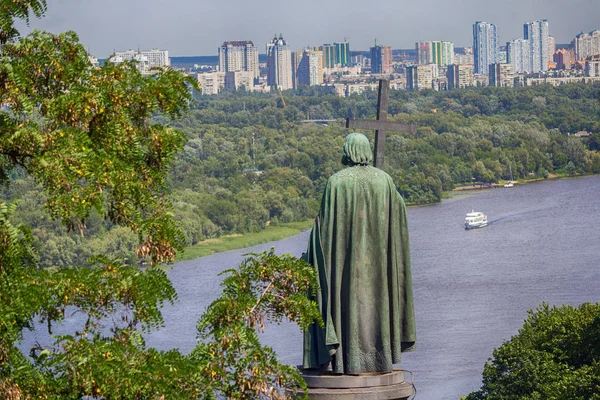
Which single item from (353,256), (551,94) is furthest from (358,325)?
(551,94)

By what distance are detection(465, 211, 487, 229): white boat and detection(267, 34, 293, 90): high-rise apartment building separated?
112m

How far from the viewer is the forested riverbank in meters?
67.2

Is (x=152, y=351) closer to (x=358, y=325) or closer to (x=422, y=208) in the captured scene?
(x=358, y=325)

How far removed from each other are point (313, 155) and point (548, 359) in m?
61.2

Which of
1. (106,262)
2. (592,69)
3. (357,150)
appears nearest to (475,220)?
(357,150)

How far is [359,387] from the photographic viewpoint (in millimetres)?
6980

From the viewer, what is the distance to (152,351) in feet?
19.8

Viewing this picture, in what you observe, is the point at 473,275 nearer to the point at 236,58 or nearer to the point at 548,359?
the point at 548,359

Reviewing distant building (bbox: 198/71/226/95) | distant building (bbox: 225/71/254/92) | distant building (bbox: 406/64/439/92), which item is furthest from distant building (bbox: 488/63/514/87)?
distant building (bbox: 198/71/226/95)

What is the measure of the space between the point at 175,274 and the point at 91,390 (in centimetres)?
5081

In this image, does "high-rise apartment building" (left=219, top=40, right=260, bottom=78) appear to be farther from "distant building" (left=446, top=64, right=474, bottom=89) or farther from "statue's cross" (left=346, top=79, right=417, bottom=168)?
"statue's cross" (left=346, top=79, right=417, bottom=168)

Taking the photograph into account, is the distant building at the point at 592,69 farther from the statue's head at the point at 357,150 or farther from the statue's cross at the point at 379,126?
the statue's head at the point at 357,150

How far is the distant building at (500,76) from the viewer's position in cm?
16375

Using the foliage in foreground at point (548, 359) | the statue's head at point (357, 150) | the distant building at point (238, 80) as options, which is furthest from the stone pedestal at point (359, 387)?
the distant building at point (238, 80)
